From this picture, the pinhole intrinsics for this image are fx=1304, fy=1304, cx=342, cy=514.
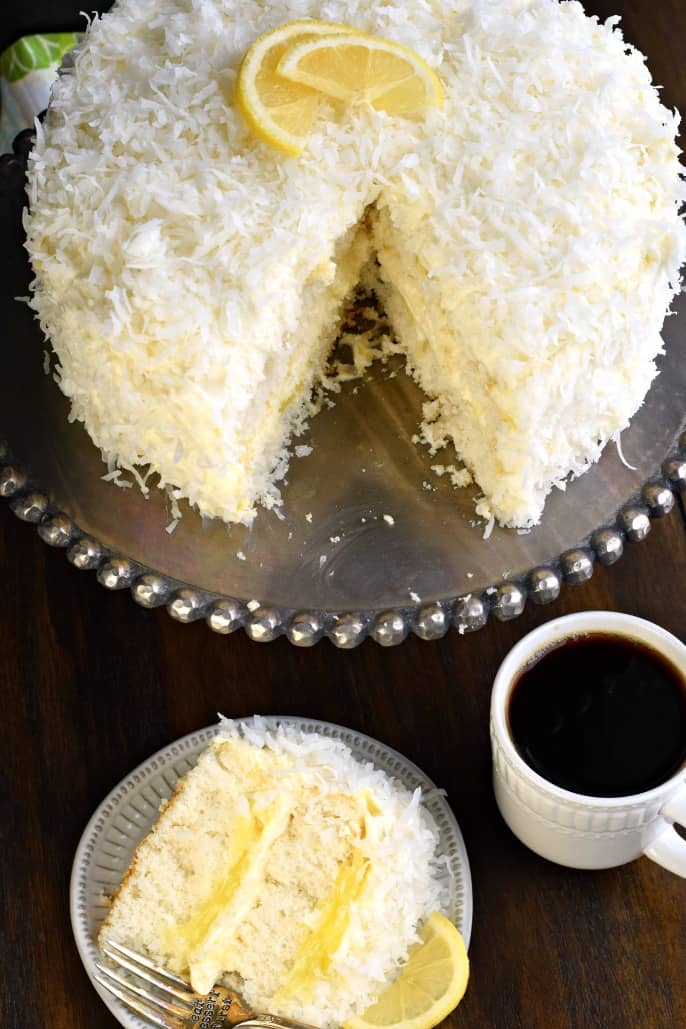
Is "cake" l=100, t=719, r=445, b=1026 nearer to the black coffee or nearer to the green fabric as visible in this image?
the black coffee

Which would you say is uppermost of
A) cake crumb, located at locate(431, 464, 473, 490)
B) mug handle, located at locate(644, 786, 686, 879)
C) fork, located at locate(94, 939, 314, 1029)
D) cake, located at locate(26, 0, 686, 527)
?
cake, located at locate(26, 0, 686, 527)

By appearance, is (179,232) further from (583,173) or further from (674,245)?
(674,245)

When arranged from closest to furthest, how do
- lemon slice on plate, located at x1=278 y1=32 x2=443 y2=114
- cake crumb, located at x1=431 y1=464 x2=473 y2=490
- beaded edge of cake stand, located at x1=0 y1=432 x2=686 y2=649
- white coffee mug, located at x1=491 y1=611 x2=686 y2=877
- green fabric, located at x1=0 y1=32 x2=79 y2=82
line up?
white coffee mug, located at x1=491 y1=611 x2=686 y2=877 < beaded edge of cake stand, located at x1=0 y1=432 x2=686 y2=649 < lemon slice on plate, located at x1=278 y1=32 x2=443 y2=114 < cake crumb, located at x1=431 y1=464 x2=473 y2=490 < green fabric, located at x1=0 y1=32 x2=79 y2=82

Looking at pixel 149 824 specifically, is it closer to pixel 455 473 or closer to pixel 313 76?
pixel 455 473

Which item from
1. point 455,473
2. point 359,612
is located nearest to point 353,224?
point 455,473

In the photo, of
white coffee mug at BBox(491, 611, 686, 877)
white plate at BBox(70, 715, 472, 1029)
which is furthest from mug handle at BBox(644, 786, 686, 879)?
white plate at BBox(70, 715, 472, 1029)
